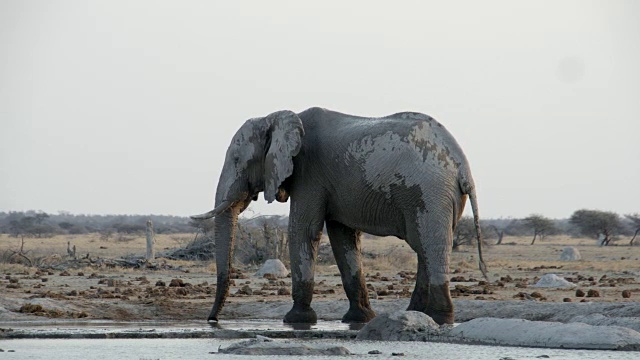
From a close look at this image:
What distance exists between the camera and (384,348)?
15.5 meters

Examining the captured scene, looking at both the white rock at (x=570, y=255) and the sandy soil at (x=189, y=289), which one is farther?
the white rock at (x=570, y=255)

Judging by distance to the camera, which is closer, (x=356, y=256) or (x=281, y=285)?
(x=356, y=256)

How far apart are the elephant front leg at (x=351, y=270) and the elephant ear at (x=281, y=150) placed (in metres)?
1.22

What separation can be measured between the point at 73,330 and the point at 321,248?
28669 mm

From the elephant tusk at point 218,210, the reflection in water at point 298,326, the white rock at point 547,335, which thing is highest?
the elephant tusk at point 218,210

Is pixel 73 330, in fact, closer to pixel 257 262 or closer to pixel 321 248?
pixel 257 262

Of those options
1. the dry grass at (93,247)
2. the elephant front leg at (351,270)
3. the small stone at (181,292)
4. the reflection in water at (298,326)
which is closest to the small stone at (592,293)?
the elephant front leg at (351,270)

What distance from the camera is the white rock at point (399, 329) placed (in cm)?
1666

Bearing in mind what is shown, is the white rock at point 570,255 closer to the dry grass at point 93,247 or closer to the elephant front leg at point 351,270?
the dry grass at point 93,247

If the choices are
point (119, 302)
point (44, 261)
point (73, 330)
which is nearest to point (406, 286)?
point (119, 302)

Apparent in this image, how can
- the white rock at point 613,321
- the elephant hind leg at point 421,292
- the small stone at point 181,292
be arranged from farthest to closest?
the small stone at point 181,292 < the elephant hind leg at point 421,292 < the white rock at point 613,321

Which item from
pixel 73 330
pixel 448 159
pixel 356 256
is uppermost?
pixel 448 159

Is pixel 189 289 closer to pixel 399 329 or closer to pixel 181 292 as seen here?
pixel 181 292

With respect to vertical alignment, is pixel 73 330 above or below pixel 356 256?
below
